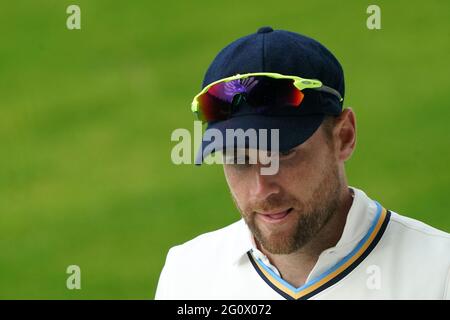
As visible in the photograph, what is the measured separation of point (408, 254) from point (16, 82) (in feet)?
21.1

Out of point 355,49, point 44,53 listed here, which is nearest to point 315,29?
point 355,49

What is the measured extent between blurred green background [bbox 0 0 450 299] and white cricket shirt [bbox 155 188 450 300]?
3456 millimetres

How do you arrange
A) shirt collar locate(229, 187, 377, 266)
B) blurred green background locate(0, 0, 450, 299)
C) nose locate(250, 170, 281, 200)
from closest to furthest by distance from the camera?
nose locate(250, 170, 281, 200)
shirt collar locate(229, 187, 377, 266)
blurred green background locate(0, 0, 450, 299)

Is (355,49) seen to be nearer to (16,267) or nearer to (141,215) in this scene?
(141,215)

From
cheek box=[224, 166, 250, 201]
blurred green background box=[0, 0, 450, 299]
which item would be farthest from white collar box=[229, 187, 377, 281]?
blurred green background box=[0, 0, 450, 299]

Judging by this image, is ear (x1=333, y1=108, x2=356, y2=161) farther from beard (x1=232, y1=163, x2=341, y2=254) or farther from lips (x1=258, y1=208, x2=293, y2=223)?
lips (x1=258, y1=208, x2=293, y2=223)

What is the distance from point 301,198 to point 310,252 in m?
0.22

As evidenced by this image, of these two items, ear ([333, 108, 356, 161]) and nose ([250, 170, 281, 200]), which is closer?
nose ([250, 170, 281, 200])

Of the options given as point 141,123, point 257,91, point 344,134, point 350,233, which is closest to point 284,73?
point 257,91

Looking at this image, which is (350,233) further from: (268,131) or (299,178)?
(268,131)

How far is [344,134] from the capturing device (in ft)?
10.5

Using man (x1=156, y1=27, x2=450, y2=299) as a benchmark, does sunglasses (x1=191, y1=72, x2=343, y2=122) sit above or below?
above

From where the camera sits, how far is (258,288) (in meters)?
3.24

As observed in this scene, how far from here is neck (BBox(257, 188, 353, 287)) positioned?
3.17m
